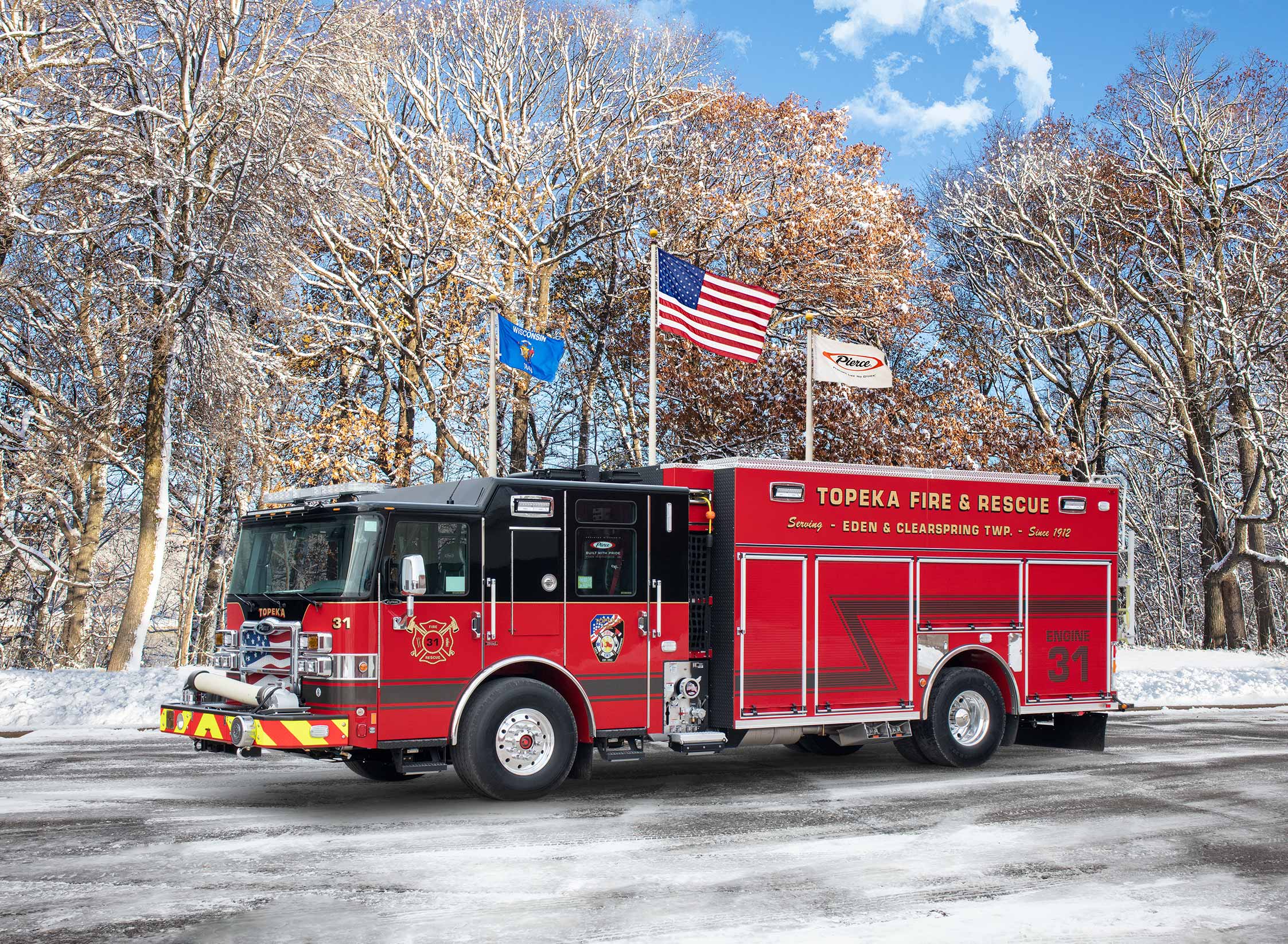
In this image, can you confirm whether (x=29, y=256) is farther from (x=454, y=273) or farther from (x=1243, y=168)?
(x=1243, y=168)

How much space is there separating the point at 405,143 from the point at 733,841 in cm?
2360

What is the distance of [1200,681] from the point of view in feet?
74.7

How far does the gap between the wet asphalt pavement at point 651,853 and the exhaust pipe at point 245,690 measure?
35.4 inches

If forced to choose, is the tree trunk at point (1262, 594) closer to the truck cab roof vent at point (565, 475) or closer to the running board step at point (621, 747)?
the running board step at point (621, 747)

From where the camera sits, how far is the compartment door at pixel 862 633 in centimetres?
1219

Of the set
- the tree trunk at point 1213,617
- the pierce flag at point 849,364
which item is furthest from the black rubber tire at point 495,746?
the tree trunk at point 1213,617

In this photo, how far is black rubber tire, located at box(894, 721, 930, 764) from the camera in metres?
13.3

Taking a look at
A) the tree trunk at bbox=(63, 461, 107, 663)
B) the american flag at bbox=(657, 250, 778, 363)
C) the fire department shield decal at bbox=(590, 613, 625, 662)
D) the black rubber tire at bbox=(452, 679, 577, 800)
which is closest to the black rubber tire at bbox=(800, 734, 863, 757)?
the fire department shield decal at bbox=(590, 613, 625, 662)

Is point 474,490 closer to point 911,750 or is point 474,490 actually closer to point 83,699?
point 911,750

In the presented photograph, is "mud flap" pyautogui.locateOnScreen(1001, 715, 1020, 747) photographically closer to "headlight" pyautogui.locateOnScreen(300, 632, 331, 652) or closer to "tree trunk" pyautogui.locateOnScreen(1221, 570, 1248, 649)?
"headlight" pyautogui.locateOnScreen(300, 632, 331, 652)

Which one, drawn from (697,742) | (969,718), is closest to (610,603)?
(697,742)

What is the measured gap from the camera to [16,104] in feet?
65.5

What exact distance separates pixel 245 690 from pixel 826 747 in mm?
6957

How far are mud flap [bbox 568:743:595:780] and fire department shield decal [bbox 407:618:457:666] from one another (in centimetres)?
165
